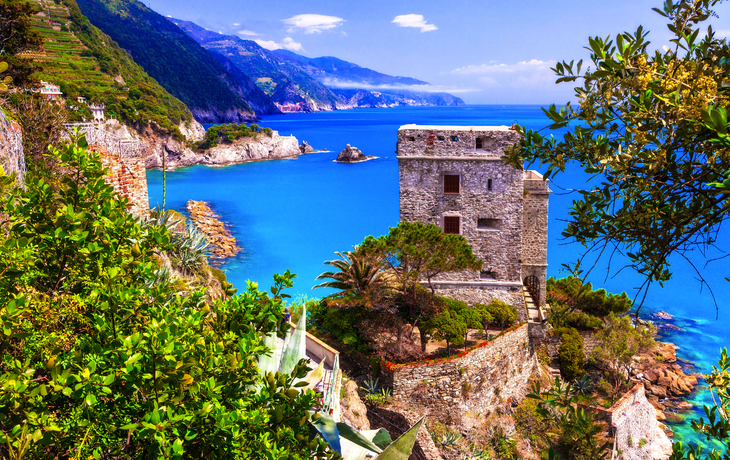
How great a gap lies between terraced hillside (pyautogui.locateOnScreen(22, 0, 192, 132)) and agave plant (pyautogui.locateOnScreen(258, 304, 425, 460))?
50027 mm

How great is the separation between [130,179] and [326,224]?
106 feet

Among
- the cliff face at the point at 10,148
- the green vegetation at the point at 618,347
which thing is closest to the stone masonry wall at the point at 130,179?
the cliff face at the point at 10,148

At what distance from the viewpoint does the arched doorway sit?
1914cm

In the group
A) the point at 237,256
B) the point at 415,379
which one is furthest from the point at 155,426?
the point at 237,256

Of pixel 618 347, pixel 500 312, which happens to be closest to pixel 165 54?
pixel 500 312

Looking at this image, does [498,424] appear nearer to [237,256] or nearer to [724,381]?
[724,381]

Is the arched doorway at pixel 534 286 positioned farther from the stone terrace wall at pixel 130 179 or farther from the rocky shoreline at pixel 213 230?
the rocky shoreline at pixel 213 230

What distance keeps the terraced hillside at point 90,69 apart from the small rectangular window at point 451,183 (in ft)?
144

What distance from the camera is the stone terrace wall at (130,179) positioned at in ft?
38.3

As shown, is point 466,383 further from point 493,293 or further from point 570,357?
point 570,357

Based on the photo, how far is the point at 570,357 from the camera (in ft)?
61.4

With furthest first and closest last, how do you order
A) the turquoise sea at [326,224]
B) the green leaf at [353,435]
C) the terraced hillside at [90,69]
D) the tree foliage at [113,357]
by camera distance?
the terraced hillside at [90,69], the turquoise sea at [326,224], the green leaf at [353,435], the tree foliage at [113,357]

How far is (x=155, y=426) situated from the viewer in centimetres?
287

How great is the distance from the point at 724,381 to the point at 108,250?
5367 mm
